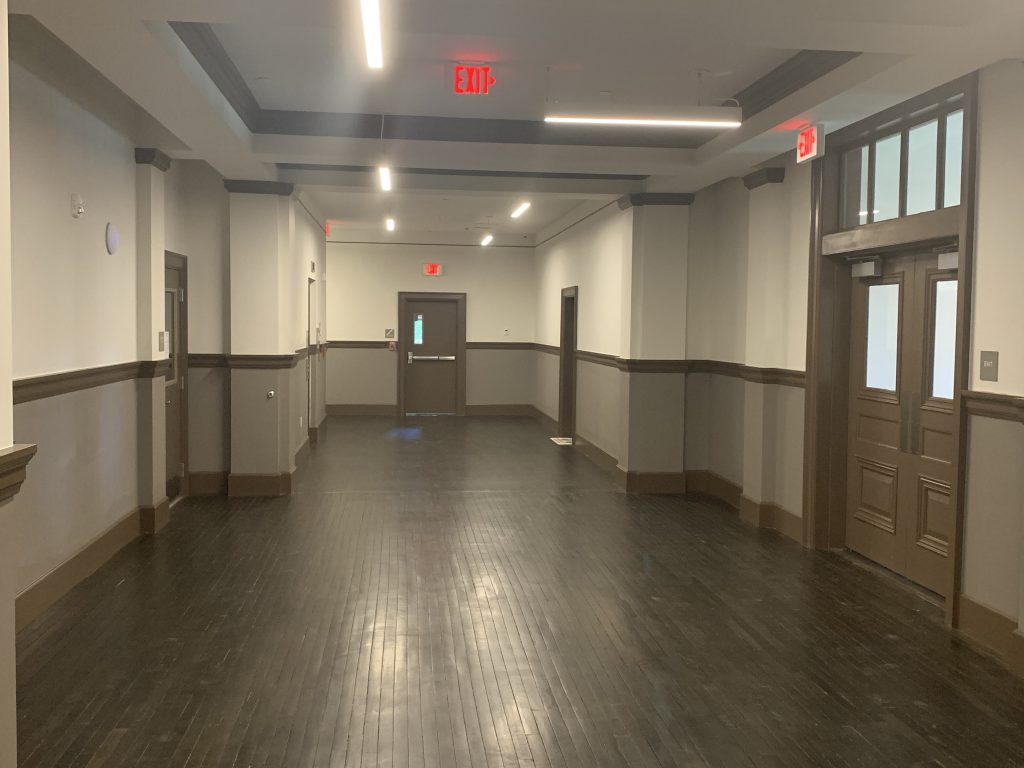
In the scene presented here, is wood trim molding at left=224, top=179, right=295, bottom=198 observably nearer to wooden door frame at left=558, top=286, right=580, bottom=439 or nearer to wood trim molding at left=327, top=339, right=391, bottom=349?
wooden door frame at left=558, top=286, right=580, bottom=439

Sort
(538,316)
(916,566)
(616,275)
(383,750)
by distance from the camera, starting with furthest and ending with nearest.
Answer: (538,316), (616,275), (916,566), (383,750)

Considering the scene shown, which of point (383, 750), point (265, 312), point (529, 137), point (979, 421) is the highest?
point (529, 137)

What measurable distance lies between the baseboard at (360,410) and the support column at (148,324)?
762cm

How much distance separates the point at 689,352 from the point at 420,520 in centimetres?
307

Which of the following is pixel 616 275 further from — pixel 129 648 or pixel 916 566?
pixel 129 648

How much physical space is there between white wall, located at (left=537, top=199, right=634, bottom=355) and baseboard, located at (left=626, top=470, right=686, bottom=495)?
119 centimetres

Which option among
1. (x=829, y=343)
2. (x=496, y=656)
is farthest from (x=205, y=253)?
(x=829, y=343)

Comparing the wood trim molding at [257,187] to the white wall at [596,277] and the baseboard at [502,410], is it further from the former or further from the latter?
the baseboard at [502,410]

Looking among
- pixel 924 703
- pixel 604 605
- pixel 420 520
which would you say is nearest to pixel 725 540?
pixel 604 605

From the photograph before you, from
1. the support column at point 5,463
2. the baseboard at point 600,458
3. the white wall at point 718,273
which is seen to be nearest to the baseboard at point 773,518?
the white wall at point 718,273

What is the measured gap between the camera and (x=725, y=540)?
642 centimetres

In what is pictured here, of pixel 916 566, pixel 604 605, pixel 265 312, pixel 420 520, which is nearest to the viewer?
pixel 604 605

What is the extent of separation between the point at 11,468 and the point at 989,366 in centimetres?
418

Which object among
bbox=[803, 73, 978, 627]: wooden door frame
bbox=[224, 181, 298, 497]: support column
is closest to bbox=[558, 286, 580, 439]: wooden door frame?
bbox=[224, 181, 298, 497]: support column
